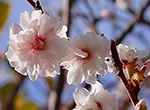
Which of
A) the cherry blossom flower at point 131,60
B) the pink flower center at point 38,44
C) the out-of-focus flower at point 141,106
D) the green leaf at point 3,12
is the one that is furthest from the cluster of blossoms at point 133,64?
the green leaf at point 3,12

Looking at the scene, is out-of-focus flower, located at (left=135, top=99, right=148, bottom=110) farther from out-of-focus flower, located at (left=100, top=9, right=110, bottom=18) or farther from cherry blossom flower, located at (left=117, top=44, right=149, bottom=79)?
out-of-focus flower, located at (left=100, top=9, right=110, bottom=18)

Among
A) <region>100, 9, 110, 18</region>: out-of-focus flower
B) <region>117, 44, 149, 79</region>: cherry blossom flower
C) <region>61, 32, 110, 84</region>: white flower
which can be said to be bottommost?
<region>100, 9, 110, 18</region>: out-of-focus flower

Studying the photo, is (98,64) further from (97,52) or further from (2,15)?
(2,15)

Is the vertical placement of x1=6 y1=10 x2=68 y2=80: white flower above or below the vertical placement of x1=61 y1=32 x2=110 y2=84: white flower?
above

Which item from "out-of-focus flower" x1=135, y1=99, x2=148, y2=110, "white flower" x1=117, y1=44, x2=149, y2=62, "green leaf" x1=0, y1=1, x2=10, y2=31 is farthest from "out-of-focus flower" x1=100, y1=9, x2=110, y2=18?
"out-of-focus flower" x1=135, y1=99, x2=148, y2=110

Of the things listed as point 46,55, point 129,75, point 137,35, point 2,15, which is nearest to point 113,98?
point 129,75

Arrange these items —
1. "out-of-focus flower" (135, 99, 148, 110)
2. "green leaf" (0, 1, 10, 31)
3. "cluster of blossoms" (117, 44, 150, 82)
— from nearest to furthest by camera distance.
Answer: "out-of-focus flower" (135, 99, 148, 110), "cluster of blossoms" (117, 44, 150, 82), "green leaf" (0, 1, 10, 31)

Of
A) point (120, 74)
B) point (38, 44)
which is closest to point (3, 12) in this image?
point (38, 44)
